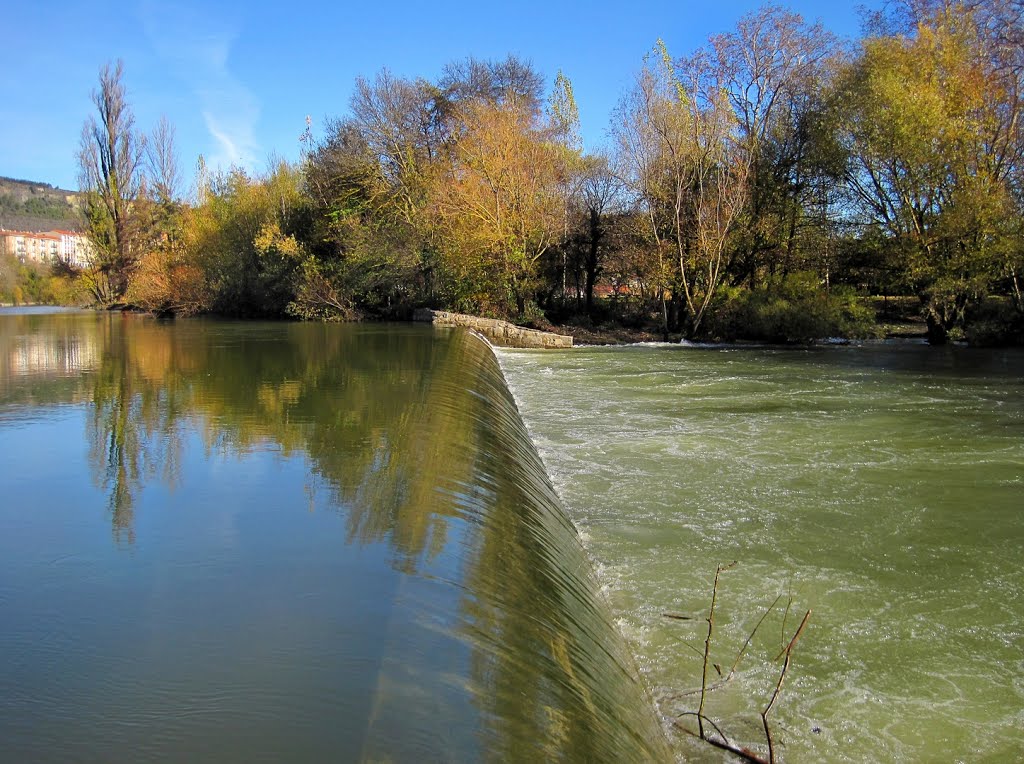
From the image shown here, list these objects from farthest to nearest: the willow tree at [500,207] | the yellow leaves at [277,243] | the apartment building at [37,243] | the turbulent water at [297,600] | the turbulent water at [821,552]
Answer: the apartment building at [37,243]
the yellow leaves at [277,243]
the willow tree at [500,207]
the turbulent water at [821,552]
the turbulent water at [297,600]

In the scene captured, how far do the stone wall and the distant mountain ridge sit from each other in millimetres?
106783

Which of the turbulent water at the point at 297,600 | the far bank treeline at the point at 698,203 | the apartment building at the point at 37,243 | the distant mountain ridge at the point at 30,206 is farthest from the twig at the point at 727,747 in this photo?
the distant mountain ridge at the point at 30,206

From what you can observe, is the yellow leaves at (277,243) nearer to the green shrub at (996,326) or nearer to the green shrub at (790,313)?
the green shrub at (790,313)

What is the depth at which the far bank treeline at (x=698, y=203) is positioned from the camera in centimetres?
2089

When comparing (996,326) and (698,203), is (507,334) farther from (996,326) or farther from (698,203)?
(996,326)

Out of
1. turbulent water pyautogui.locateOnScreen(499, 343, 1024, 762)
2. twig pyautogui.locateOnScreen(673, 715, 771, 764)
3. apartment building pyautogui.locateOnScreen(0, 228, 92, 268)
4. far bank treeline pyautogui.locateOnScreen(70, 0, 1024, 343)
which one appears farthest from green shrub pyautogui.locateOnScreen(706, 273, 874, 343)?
apartment building pyautogui.locateOnScreen(0, 228, 92, 268)

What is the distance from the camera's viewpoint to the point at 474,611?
133 inches

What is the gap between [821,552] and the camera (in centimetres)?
580

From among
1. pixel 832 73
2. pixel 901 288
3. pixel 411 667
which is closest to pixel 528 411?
pixel 411 667

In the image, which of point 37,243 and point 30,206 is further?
point 30,206

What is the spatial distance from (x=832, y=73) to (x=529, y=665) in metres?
27.0

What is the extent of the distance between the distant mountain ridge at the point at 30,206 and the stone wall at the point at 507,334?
106783 mm

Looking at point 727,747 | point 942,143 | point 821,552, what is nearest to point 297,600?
point 727,747

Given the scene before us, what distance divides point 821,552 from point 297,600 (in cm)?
419
